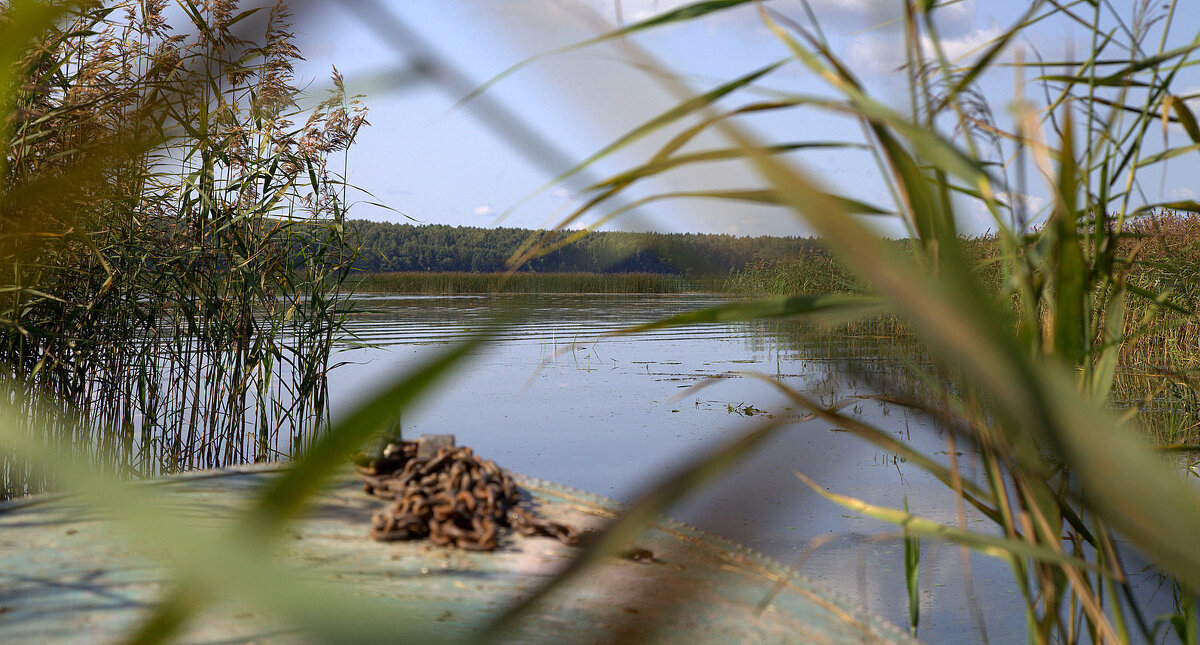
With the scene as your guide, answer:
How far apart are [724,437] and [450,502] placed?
250 cm

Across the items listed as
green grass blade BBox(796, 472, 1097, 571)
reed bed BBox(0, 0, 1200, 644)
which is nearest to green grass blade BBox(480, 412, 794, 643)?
reed bed BBox(0, 0, 1200, 644)

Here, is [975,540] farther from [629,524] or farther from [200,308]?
[200,308]

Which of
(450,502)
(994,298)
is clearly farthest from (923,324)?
(450,502)

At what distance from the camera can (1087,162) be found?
562 mm

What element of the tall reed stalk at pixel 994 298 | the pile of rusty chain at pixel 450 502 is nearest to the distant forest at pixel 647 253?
the tall reed stalk at pixel 994 298

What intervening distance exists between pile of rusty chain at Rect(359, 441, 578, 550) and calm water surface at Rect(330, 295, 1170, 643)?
0.45 metres

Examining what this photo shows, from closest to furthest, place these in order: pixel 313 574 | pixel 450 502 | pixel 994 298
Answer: pixel 994 298
pixel 313 574
pixel 450 502

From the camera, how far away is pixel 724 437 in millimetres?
157

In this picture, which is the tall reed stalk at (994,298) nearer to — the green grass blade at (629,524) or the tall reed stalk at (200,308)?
the green grass blade at (629,524)

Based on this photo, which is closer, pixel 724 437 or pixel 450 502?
pixel 724 437

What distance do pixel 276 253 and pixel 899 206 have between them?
116 inches

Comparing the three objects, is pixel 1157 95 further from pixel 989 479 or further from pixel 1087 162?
pixel 989 479

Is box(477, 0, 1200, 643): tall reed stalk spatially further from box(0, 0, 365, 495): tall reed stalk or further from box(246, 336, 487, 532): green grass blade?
box(0, 0, 365, 495): tall reed stalk

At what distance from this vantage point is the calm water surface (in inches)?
4.5
